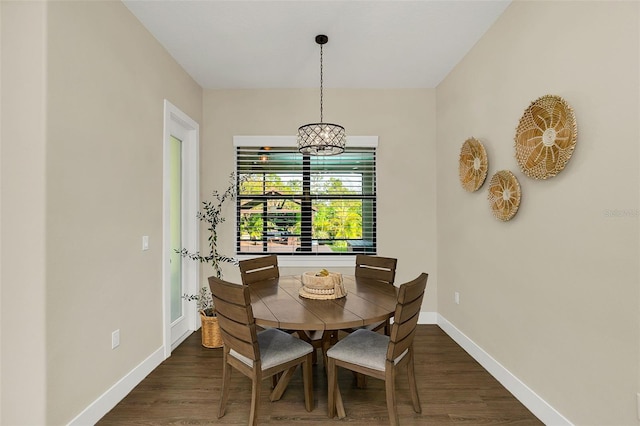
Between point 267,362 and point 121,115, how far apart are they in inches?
77.2

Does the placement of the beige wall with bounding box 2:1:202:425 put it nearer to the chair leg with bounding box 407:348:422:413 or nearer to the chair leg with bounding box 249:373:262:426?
the chair leg with bounding box 249:373:262:426

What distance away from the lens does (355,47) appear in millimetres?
2934

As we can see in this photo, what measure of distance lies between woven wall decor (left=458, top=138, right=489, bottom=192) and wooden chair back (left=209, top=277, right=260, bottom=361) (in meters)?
2.16

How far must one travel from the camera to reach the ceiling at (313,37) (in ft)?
7.87

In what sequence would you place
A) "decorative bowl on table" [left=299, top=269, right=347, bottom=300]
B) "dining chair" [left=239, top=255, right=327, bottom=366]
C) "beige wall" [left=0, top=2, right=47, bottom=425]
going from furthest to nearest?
"dining chair" [left=239, top=255, right=327, bottom=366], "decorative bowl on table" [left=299, top=269, right=347, bottom=300], "beige wall" [left=0, top=2, right=47, bottom=425]

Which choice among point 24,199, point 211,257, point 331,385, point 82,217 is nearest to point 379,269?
point 331,385

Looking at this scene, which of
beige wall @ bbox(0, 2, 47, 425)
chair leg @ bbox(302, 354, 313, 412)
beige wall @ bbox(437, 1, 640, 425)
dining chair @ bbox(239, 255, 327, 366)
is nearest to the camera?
beige wall @ bbox(437, 1, 640, 425)

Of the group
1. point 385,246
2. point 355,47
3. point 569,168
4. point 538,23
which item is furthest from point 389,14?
point 385,246

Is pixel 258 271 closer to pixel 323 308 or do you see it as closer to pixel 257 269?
pixel 257 269

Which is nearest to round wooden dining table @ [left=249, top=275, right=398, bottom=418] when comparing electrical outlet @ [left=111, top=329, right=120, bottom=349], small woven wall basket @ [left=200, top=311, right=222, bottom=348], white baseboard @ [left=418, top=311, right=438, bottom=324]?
small woven wall basket @ [left=200, top=311, right=222, bottom=348]

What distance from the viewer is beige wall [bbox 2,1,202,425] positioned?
172 cm

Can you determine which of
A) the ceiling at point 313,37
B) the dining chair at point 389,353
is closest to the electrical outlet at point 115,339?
the dining chair at point 389,353

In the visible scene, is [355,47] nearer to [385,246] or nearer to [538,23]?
[538,23]

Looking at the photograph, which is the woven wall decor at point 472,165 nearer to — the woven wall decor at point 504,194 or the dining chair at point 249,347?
the woven wall decor at point 504,194
